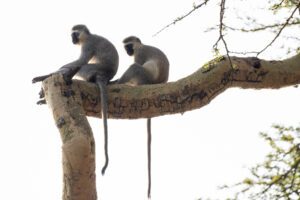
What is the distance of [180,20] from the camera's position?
346 centimetres

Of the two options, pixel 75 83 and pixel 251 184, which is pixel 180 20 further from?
pixel 251 184

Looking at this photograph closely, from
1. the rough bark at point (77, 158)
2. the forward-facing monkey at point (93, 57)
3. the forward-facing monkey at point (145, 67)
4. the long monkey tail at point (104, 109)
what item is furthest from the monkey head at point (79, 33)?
the rough bark at point (77, 158)

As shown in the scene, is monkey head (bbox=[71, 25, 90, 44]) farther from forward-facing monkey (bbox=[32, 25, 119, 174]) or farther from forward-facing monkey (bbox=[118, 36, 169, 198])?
forward-facing monkey (bbox=[118, 36, 169, 198])

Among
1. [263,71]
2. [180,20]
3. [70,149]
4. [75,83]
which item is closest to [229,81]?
[263,71]

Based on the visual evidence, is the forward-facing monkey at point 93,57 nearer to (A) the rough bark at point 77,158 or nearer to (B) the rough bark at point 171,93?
(B) the rough bark at point 171,93

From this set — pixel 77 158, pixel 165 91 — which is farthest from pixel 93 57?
pixel 77 158

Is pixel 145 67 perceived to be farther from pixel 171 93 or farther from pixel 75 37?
pixel 171 93

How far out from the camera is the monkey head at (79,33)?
19.5ft

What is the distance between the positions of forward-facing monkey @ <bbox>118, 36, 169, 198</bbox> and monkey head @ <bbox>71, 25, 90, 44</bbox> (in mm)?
412

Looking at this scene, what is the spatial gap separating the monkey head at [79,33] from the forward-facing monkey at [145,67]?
0.41 meters

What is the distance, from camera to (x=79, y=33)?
6016mm

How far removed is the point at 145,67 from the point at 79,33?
880 mm

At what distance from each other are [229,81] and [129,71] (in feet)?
5.17

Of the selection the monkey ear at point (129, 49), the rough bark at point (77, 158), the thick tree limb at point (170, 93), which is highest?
the monkey ear at point (129, 49)
